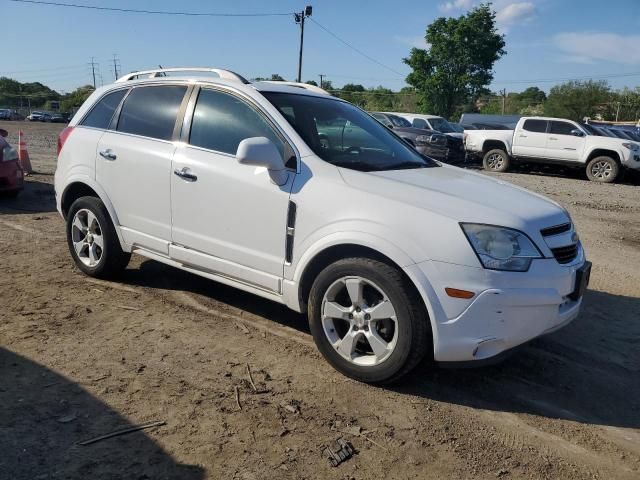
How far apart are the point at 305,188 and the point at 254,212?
419mm

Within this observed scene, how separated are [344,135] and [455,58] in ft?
163

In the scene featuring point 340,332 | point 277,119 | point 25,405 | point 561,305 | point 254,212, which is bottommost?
point 25,405

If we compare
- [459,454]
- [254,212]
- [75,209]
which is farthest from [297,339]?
[75,209]

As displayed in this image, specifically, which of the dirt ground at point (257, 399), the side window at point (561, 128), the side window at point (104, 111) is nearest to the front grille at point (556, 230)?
the dirt ground at point (257, 399)

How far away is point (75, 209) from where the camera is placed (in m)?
5.00

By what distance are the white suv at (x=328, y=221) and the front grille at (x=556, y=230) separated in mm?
12

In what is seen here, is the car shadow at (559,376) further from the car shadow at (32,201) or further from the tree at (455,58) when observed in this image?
the tree at (455,58)

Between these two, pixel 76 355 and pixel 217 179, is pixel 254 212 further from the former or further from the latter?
pixel 76 355

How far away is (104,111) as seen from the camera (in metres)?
4.96

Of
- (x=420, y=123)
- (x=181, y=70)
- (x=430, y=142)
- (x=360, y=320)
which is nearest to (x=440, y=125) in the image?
(x=420, y=123)

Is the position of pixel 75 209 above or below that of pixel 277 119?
below

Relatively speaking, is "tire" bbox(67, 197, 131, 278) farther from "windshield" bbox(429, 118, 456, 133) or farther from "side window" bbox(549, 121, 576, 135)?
"windshield" bbox(429, 118, 456, 133)

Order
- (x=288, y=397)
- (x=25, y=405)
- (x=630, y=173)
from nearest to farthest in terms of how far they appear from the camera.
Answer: (x=25, y=405) < (x=288, y=397) < (x=630, y=173)

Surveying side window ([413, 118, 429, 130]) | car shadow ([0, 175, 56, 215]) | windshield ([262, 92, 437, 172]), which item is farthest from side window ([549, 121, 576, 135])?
car shadow ([0, 175, 56, 215])
